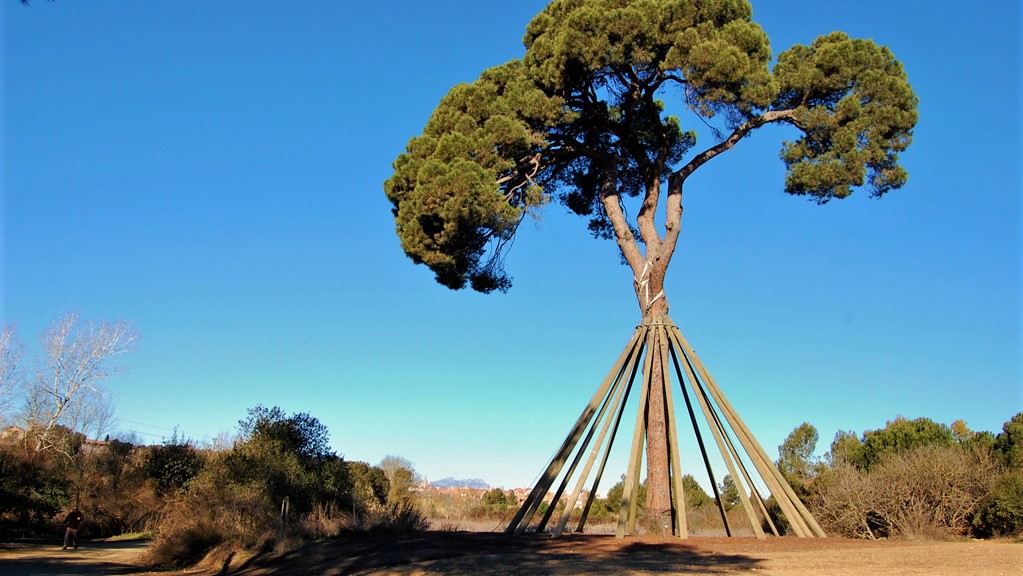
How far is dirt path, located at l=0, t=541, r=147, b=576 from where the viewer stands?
38.7 feet

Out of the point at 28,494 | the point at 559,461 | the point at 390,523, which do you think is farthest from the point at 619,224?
the point at 28,494

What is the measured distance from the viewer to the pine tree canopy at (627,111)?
12.5 m

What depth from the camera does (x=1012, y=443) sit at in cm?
1825

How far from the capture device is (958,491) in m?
13.8

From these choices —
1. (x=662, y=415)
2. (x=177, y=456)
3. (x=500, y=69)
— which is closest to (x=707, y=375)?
(x=662, y=415)

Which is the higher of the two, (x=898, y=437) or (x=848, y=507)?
(x=898, y=437)

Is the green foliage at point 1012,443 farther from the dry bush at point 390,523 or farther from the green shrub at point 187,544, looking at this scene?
the green shrub at point 187,544

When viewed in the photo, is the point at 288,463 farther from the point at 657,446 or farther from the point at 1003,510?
the point at 1003,510

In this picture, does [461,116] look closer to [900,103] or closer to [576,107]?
[576,107]

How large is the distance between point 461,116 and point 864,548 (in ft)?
31.8

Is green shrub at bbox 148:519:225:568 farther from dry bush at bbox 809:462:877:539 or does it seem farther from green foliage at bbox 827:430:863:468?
green foliage at bbox 827:430:863:468

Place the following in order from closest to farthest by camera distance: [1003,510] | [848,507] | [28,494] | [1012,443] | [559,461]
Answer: [559,461] → [1003,510] → [848,507] → [1012,443] → [28,494]

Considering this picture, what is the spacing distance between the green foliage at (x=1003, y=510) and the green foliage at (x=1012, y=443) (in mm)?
2779

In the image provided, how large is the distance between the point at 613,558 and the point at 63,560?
1153cm
